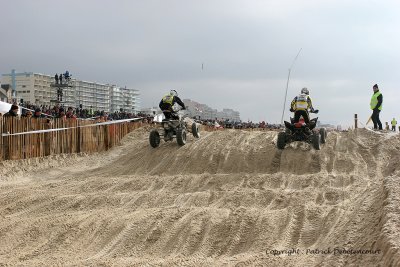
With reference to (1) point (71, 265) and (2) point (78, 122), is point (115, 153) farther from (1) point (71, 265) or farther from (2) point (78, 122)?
(1) point (71, 265)

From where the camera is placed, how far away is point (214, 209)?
7812 mm

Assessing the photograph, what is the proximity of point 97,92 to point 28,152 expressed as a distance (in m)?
21.3

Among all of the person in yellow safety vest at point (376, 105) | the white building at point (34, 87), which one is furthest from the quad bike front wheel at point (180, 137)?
the white building at point (34, 87)

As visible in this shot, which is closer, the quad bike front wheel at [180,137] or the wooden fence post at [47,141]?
the wooden fence post at [47,141]

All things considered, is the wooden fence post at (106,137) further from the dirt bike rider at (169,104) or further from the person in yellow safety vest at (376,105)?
the person in yellow safety vest at (376,105)

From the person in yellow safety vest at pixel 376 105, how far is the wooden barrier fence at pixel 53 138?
34.0 ft

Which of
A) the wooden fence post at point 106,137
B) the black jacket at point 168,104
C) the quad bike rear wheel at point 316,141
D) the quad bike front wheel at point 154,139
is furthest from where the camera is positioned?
the wooden fence post at point 106,137

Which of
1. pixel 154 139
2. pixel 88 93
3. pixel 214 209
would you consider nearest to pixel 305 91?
pixel 154 139

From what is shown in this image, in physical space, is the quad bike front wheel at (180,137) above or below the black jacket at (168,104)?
below

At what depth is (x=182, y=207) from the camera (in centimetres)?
811

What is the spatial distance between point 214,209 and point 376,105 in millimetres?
10655

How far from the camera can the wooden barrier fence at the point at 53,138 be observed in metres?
12.6

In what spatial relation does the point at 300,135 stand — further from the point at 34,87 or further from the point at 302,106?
the point at 34,87

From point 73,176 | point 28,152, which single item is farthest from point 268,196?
point 28,152
